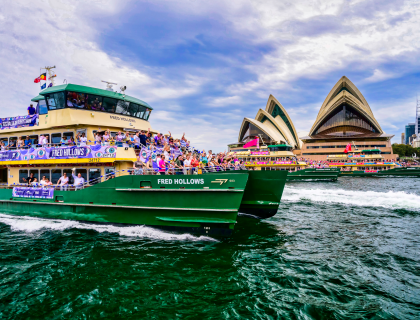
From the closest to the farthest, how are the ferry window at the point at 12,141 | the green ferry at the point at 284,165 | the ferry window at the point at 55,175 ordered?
the ferry window at the point at 55,175 < the ferry window at the point at 12,141 < the green ferry at the point at 284,165

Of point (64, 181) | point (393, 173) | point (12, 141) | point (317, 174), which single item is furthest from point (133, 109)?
point (393, 173)

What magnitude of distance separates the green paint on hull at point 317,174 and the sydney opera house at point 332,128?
26.6m

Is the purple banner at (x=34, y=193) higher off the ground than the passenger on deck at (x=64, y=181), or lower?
lower

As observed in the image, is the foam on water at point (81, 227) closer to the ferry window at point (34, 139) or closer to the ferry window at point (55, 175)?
the ferry window at point (55, 175)

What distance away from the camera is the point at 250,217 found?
13102 mm

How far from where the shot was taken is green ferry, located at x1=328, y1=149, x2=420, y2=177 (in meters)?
49.2

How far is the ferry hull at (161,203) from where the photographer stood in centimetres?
871

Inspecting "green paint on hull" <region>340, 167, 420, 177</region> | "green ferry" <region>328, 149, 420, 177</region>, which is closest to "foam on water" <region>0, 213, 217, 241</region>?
"green ferry" <region>328, 149, 420, 177</region>

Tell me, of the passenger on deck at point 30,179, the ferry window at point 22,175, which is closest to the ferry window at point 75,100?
the passenger on deck at point 30,179

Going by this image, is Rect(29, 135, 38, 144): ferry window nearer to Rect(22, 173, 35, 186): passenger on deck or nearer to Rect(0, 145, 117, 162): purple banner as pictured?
Rect(0, 145, 117, 162): purple banner

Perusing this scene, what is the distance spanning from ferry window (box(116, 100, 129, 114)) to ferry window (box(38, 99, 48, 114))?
380cm

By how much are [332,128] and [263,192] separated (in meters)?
78.5

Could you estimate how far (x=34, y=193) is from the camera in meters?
11.7

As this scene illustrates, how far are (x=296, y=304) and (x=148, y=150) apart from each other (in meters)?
8.38
